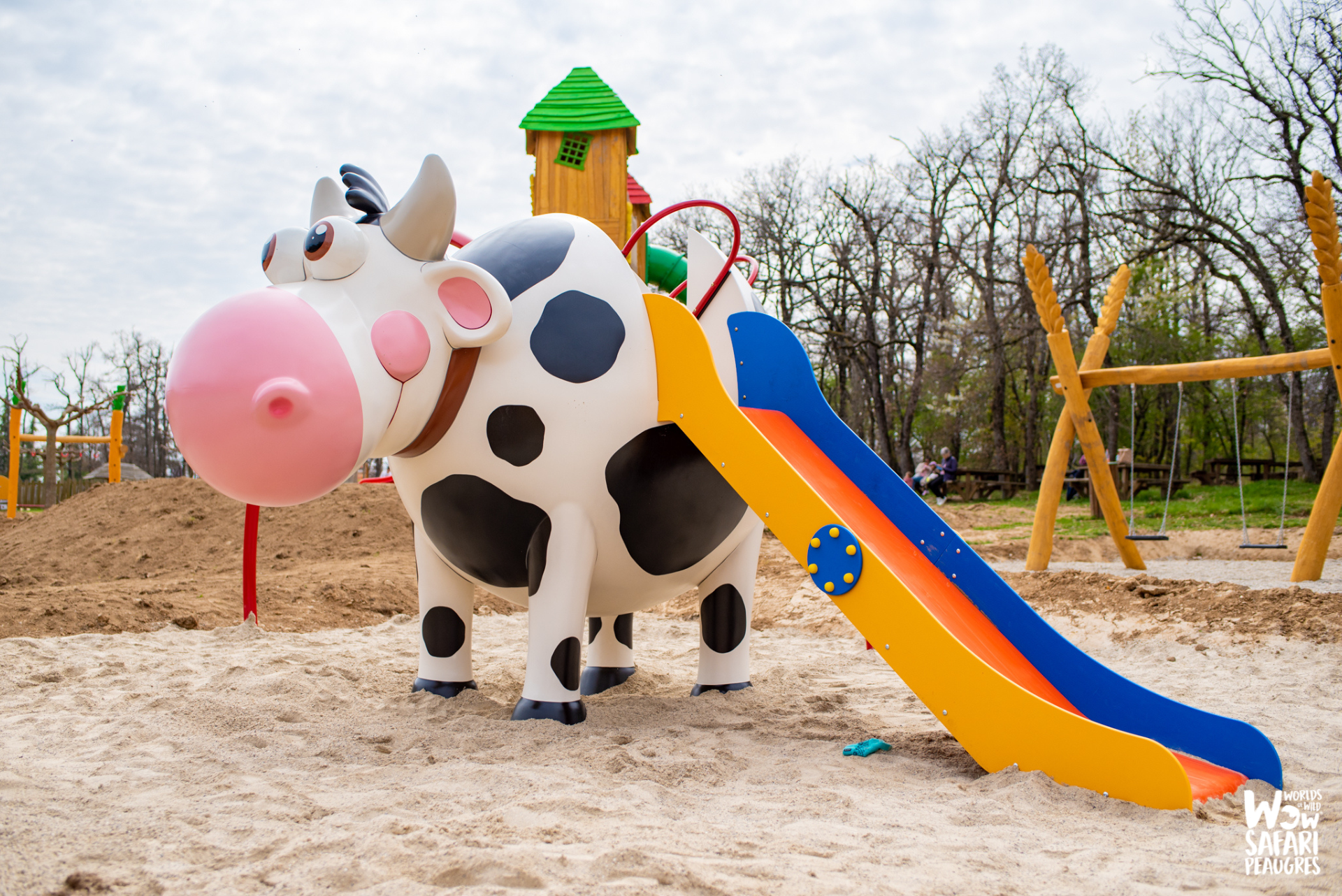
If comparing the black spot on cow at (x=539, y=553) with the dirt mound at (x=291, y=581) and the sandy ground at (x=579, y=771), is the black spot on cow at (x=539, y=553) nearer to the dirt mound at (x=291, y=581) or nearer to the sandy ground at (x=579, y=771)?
the sandy ground at (x=579, y=771)

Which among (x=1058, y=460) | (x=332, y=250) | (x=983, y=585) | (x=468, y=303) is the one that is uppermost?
(x=332, y=250)

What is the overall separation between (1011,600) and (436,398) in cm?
231

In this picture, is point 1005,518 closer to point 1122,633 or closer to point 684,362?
point 1122,633

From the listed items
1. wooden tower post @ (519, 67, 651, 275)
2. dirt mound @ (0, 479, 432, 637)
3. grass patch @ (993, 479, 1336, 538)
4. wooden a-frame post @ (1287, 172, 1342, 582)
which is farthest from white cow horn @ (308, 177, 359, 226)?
grass patch @ (993, 479, 1336, 538)

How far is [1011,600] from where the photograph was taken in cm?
338

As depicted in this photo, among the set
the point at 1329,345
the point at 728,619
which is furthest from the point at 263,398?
the point at 1329,345

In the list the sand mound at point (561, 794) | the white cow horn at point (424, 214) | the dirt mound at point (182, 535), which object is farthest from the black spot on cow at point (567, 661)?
the dirt mound at point (182, 535)

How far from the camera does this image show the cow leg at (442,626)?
3.76m

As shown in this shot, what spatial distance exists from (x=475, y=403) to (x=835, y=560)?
1.42 m

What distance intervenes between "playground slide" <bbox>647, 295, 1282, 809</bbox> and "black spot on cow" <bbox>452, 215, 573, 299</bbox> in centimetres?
44

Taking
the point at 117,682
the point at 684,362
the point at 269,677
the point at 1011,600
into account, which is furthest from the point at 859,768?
the point at 117,682

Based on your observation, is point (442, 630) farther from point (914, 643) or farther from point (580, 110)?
point (580, 110)

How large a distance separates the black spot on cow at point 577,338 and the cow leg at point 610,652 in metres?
1.73

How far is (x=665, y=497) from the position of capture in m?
3.42
